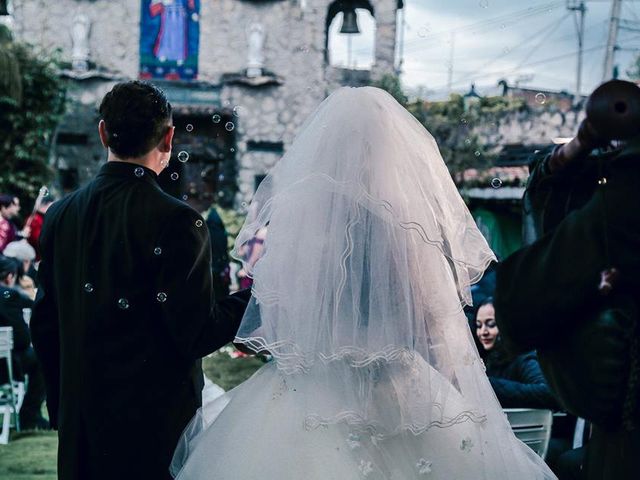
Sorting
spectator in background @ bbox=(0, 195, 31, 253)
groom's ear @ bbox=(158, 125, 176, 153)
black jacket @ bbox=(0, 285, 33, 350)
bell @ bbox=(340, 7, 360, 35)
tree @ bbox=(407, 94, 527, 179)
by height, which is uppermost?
bell @ bbox=(340, 7, 360, 35)

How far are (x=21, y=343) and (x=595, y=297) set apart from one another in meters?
5.20

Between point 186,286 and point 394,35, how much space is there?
1845cm

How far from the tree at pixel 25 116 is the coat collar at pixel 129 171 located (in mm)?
15436

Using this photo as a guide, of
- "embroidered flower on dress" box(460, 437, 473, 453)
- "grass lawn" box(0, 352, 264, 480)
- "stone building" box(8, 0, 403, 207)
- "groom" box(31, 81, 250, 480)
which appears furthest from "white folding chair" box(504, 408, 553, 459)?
"stone building" box(8, 0, 403, 207)

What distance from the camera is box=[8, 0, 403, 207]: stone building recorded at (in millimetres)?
19562

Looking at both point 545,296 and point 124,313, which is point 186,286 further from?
point 545,296

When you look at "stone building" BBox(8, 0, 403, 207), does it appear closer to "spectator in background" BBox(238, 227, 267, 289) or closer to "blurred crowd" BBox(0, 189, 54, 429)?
"spectator in background" BBox(238, 227, 267, 289)

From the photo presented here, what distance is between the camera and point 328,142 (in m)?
2.67

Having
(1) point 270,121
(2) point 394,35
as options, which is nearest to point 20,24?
(1) point 270,121

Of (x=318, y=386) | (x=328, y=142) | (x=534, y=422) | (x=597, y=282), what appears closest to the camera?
(x=597, y=282)

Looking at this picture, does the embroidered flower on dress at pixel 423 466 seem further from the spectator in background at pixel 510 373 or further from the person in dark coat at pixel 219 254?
the person in dark coat at pixel 219 254

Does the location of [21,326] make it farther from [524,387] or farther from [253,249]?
[524,387]

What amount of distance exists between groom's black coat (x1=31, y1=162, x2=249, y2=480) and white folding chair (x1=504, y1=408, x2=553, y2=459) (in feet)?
4.56

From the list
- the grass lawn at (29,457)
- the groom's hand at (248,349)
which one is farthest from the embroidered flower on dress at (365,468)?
the grass lawn at (29,457)
